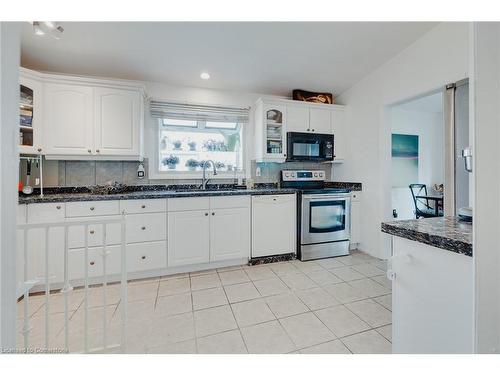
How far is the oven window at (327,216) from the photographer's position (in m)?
3.01

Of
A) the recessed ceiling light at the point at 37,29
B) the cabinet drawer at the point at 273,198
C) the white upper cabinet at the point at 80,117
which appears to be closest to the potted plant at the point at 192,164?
the white upper cabinet at the point at 80,117

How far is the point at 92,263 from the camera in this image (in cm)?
230

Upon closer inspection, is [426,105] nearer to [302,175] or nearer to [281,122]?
[302,175]

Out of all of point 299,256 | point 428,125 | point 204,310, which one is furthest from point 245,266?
point 428,125

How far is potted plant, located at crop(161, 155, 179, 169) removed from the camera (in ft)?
10.2

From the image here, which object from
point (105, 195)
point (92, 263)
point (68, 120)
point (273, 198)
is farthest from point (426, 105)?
point (92, 263)

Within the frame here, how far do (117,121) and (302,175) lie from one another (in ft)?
8.49

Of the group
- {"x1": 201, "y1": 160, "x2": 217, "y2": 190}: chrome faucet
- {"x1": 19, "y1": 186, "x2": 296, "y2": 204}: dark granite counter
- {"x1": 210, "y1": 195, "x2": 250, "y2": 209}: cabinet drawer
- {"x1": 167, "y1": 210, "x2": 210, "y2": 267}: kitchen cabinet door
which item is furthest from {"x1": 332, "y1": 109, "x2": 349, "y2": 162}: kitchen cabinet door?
{"x1": 167, "y1": 210, "x2": 210, "y2": 267}: kitchen cabinet door

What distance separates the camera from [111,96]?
2.54 metres

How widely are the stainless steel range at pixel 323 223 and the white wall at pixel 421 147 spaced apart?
6.60 ft

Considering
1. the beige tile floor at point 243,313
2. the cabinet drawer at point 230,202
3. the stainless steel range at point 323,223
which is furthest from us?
the stainless steel range at point 323,223

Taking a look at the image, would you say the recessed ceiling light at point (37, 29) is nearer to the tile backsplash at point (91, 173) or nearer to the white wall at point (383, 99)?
the tile backsplash at point (91, 173)
